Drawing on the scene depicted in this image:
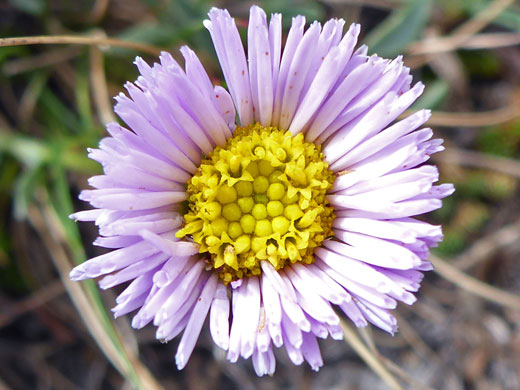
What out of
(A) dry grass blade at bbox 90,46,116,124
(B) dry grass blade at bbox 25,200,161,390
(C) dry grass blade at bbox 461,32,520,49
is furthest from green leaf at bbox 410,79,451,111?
(B) dry grass blade at bbox 25,200,161,390

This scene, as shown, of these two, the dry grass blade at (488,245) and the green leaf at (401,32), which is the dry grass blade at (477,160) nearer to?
the dry grass blade at (488,245)

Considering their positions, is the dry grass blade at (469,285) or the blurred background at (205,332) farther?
the blurred background at (205,332)

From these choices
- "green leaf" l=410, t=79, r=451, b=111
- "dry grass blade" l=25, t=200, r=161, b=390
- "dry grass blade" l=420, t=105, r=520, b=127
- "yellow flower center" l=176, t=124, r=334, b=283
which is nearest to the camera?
"yellow flower center" l=176, t=124, r=334, b=283

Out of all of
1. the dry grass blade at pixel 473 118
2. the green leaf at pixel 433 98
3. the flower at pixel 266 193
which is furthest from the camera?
the dry grass blade at pixel 473 118

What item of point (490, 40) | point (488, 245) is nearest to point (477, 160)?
point (488, 245)

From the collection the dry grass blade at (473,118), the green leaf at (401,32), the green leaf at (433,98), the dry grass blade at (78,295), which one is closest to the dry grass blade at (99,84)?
the dry grass blade at (78,295)

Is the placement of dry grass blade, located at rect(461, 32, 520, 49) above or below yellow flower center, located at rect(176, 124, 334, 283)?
above

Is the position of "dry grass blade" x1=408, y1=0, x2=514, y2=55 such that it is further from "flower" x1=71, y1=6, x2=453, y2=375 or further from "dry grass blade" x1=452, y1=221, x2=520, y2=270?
"flower" x1=71, y1=6, x2=453, y2=375
